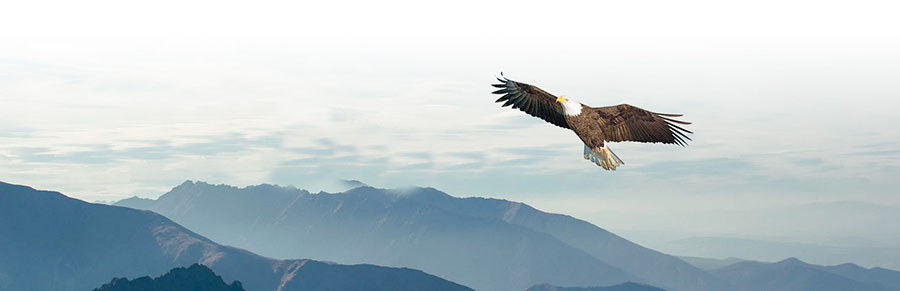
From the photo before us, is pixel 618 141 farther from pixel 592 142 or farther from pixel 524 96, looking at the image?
pixel 524 96

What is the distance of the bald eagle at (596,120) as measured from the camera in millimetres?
28594

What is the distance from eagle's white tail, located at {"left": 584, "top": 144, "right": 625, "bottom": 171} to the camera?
27.4 m

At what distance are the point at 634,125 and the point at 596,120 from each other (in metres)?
1.30

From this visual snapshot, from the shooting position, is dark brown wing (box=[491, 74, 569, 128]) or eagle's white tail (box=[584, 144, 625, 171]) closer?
eagle's white tail (box=[584, 144, 625, 171])

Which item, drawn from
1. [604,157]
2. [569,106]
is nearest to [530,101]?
[569,106]

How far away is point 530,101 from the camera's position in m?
29.2

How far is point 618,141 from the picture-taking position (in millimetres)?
29250

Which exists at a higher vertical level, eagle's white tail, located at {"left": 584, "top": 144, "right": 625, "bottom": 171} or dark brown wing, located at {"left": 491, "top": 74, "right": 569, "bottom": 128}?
dark brown wing, located at {"left": 491, "top": 74, "right": 569, "bottom": 128}

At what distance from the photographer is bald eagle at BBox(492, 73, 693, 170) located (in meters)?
28.6

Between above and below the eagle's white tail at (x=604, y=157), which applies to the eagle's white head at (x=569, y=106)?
above

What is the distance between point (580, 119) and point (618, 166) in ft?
6.85

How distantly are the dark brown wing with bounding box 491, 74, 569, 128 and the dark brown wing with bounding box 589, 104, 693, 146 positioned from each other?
1167 mm

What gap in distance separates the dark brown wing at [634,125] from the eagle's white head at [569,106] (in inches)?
36.2

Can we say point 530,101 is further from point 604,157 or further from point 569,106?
point 604,157
